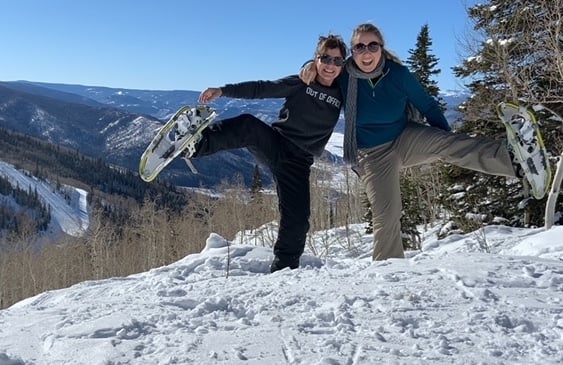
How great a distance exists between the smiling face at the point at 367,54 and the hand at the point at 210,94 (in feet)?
4.33

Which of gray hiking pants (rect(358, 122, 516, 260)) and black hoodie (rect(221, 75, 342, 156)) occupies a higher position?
black hoodie (rect(221, 75, 342, 156))

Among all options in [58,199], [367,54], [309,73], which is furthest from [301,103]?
[58,199]

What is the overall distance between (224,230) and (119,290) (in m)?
37.8

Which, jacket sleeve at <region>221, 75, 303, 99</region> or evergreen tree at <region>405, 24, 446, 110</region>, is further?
evergreen tree at <region>405, 24, 446, 110</region>

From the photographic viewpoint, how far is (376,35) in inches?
180

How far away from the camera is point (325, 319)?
105 inches

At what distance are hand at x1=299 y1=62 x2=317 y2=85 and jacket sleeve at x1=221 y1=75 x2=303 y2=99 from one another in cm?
7

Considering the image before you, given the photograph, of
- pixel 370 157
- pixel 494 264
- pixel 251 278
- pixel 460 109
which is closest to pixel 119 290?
pixel 251 278

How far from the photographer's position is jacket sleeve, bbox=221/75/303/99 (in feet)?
15.5

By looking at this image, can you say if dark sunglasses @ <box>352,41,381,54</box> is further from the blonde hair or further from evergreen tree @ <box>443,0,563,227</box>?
evergreen tree @ <box>443,0,563,227</box>

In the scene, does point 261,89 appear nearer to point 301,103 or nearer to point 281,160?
point 301,103

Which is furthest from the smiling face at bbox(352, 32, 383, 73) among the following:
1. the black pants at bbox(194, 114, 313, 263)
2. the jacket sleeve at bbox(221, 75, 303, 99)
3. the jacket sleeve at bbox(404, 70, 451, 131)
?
the black pants at bbox(194, 114, 313, 263)

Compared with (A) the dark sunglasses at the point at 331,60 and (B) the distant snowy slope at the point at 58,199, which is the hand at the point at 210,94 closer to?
(A) the dark sunglasses at the point at 331,60

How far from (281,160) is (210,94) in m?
0.92
